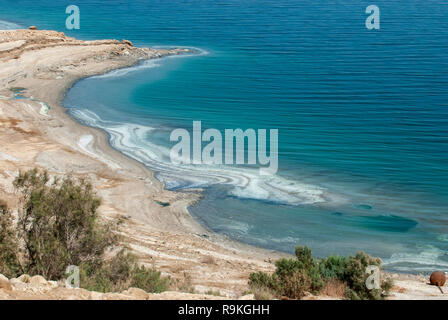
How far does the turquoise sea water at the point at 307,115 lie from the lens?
74.9 feet

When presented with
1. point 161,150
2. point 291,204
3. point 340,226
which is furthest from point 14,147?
point 340,226

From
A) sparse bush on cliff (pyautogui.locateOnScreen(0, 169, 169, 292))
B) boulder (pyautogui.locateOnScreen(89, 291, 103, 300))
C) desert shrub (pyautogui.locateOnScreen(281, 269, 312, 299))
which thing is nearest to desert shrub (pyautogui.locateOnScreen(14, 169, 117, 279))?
sparse bush on cliff (pyautogui.locateOnScreen(0, 169, 169, 292))

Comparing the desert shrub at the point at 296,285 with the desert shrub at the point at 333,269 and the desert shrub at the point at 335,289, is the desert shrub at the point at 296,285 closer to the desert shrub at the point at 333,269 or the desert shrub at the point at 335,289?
the desert shrub at the point at 335,289

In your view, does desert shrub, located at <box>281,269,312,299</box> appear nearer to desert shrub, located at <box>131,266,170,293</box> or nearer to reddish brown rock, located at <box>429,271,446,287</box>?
desert shrub, located at <box>131,266,170,293</box>

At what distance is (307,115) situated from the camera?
117ft

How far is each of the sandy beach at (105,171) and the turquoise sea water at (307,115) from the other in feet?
4.32

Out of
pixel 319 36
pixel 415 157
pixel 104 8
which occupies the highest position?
pixel 104 8

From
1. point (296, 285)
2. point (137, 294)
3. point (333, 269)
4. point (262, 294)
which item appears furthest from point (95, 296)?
point (333, 269)

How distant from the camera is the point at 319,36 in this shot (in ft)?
193

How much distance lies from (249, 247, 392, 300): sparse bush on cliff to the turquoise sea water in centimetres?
709

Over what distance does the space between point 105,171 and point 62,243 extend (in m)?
14.7

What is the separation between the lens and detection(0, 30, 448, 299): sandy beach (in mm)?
17406
